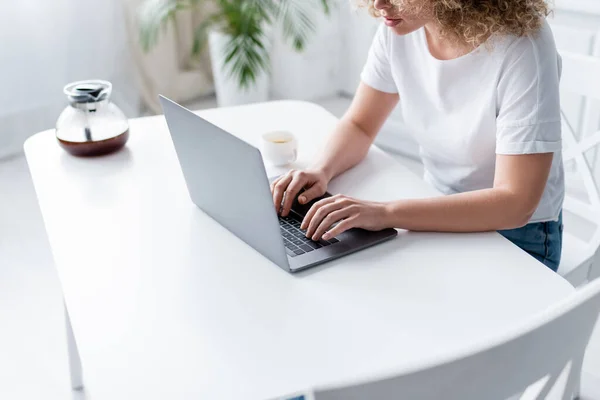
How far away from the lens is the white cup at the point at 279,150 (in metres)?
1.32

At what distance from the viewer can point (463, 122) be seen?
4.22ft

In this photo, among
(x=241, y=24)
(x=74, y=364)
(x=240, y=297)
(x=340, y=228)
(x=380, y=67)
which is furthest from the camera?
(x=241, y=24)

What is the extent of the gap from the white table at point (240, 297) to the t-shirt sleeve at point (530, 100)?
18 centimetres

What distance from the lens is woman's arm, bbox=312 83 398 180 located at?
1.28m

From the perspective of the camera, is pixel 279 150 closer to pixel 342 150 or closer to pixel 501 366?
pixel 342 150

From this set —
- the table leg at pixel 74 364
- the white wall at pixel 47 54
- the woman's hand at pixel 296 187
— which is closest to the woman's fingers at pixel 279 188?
the woman's hand at pixel 296 187

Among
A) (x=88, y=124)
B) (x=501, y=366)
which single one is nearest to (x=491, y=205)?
(x=501, y=366)

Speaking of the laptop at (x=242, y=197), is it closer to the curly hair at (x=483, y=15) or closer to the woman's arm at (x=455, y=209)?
the woman's arm at (x=455, y=209)

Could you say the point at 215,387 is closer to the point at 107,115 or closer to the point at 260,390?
the point at 260,390

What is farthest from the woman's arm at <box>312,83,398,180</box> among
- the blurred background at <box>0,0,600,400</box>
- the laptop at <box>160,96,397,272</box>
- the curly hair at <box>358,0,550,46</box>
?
the blurred background at <box>0,0,600,400</box>

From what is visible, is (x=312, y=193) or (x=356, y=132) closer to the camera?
(x=312, y=193)

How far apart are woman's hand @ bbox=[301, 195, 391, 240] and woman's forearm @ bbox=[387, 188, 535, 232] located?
22mm

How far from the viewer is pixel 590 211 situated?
1.45 meters

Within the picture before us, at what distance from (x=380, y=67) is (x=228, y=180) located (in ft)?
1.74
